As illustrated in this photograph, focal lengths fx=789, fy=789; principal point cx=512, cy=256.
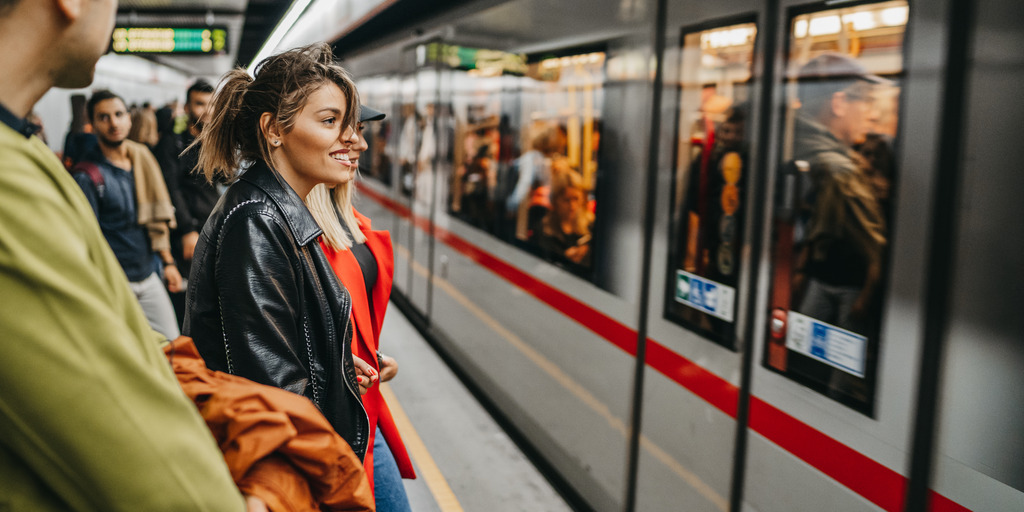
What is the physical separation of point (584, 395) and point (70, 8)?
3.30 m

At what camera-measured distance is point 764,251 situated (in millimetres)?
2422

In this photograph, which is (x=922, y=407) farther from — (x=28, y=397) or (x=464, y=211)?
(x=464, y=211)

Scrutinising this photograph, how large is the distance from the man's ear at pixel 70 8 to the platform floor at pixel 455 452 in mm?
3330

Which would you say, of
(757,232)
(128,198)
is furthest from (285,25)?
(757,232)

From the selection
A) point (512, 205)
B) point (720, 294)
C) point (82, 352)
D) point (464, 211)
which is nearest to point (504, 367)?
point (512, 205)

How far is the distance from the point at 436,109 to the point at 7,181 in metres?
6.30

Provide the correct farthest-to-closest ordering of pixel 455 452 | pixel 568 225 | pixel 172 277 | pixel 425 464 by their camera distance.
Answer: pixel 172 277, pixel 455 452, pixel 425 464, pixel 568 225

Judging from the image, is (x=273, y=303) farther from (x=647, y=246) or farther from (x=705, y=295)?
(x=647, y=246)

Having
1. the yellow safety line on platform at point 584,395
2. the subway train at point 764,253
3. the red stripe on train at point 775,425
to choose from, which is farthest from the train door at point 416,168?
the red stripe on train at point 775,425

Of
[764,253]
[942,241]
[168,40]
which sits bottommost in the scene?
[764,253]

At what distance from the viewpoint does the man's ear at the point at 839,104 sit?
210 centimetres

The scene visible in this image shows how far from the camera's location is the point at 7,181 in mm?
606

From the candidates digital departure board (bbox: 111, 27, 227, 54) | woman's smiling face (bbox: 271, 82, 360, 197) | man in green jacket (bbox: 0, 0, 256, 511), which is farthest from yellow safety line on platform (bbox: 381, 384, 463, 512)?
digital departure board (bbox: 111, 27, 227, 54)

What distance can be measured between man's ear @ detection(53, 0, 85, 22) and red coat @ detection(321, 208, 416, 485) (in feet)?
3.80
